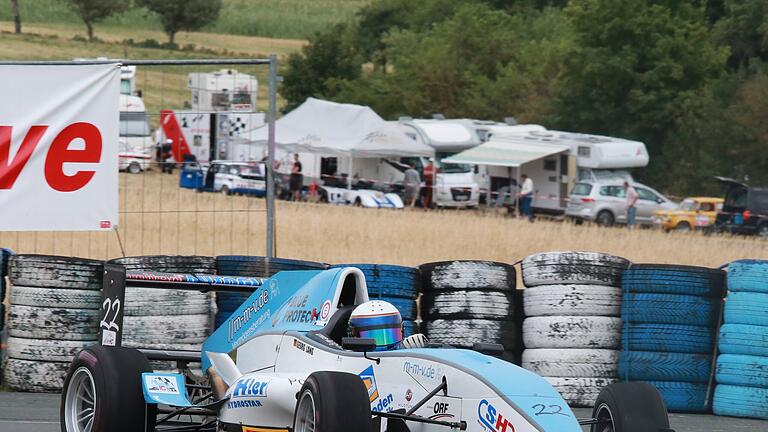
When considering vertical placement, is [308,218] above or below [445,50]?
below

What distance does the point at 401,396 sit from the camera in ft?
25.8

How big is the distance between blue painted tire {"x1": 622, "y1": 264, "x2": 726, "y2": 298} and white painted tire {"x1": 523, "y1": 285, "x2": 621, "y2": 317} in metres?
0.19

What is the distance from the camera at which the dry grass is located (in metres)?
19.8

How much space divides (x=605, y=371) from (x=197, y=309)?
3806 mm

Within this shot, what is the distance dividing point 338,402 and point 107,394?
204cm

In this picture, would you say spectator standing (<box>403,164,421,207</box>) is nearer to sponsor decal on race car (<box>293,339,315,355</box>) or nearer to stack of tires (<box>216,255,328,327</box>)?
stack of tires (<box>216,255,328,327</box>)

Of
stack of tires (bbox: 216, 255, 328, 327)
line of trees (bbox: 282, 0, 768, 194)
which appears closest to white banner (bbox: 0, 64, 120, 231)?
stack of tires (bbox: 216, 255, 328, 327)

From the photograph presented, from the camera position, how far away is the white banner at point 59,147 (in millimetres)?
13117

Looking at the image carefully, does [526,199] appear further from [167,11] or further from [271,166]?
[167,11]

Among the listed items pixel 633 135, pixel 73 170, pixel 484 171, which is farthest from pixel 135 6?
pixel 73 170

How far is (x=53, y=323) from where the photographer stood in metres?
12.3

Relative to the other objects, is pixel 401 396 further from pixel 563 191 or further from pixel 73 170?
pixel 563 191

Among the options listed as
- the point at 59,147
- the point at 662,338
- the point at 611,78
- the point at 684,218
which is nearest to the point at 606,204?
the point at 684,218

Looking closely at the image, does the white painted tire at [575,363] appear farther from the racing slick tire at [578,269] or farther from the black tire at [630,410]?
the black tire at [630,410]
